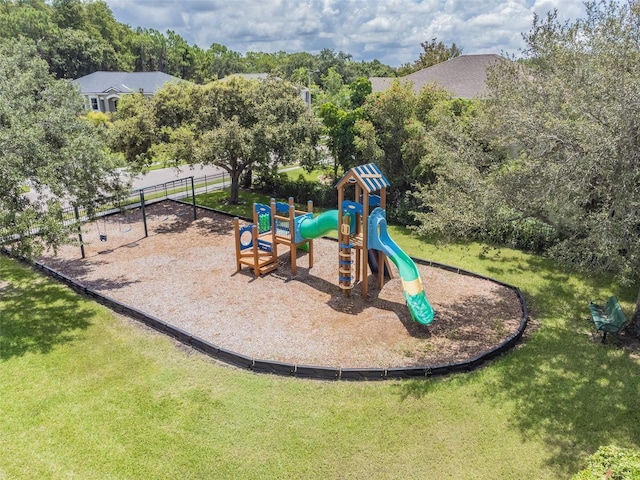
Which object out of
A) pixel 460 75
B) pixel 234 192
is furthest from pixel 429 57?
pixel 234 192

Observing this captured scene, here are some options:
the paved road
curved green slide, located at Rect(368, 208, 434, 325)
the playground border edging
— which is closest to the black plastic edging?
the playground border edging

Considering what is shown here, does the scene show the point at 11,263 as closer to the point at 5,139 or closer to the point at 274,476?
the point at 5,139

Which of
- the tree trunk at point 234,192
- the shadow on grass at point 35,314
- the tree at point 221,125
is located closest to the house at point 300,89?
the tree at point 221,125

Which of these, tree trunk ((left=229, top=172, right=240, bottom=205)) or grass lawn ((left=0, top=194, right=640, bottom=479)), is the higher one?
tree trunk ((left=229, top=172, right=240, bottom=205))

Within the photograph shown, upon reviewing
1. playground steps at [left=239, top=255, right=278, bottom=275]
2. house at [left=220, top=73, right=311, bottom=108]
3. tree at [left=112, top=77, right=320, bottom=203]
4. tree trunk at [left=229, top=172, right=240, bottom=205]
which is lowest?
playground steps at [left=239, top=255, right=278, bottom=275]

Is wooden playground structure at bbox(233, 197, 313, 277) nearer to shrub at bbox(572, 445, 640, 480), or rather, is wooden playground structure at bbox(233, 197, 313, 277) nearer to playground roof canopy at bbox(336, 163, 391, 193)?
playground roof canopy at bbox(336, 163, 391, 193)

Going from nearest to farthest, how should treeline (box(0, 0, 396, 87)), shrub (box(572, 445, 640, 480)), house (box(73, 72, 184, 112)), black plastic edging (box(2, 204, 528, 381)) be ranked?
1. shrub (box(572, 445, 640, 480))
2. black plastic edging (box(2, 204, 528, 381))
3. house (box(73, 72, 184, 112))
4. treeline (box(0, 0, 396, 87))

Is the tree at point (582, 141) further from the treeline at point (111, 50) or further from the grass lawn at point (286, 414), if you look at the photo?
the treeline at point (111, 50)

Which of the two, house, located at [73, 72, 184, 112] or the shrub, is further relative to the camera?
house, located at [73, 72, 184, 112]
